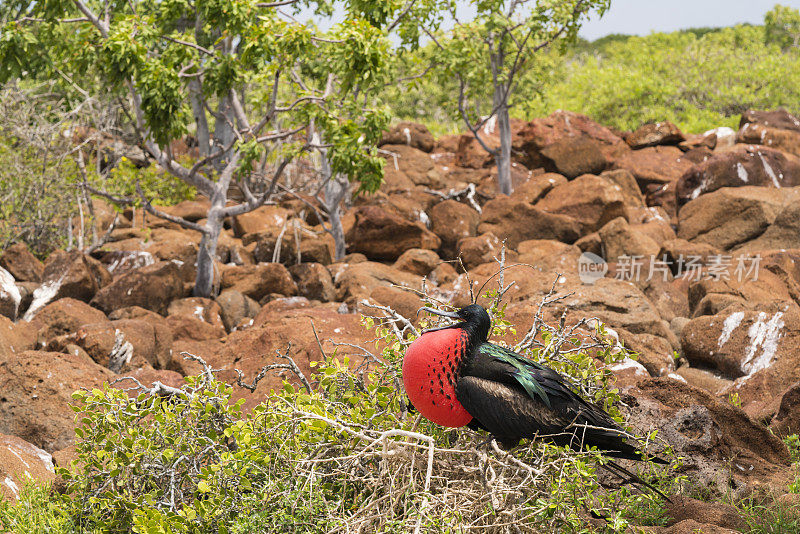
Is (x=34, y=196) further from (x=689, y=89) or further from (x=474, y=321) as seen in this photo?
(x=689, y=89)

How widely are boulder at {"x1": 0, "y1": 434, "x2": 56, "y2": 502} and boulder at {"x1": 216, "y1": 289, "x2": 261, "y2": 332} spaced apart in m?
4.62

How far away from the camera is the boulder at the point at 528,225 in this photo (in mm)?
12266

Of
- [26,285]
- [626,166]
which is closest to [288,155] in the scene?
[26,285]

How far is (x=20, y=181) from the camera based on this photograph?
1049 cm

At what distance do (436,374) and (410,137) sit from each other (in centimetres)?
1729

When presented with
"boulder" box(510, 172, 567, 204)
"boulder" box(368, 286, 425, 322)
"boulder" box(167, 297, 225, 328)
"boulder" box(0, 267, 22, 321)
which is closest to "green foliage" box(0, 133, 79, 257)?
"boulder" box(0, 267, 22, 321)

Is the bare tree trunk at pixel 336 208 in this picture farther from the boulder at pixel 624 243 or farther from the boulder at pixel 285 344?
the boulder at pixel 285 344

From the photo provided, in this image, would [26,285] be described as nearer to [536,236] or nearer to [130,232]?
[130,232]

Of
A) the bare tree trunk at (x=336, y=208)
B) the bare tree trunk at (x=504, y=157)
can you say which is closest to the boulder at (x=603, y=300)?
the bare tree trunk at (x=336, y=208)

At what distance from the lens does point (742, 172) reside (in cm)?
1342

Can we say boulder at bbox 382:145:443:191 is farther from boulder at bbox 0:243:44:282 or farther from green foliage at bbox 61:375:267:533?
green foliage at bbox 61:375:267:533

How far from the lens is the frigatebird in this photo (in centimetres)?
267

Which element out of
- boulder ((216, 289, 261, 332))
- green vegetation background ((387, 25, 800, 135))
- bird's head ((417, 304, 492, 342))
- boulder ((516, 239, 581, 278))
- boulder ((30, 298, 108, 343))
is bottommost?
boulder ((216, 289, 261, 332))

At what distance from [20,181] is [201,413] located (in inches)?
335
